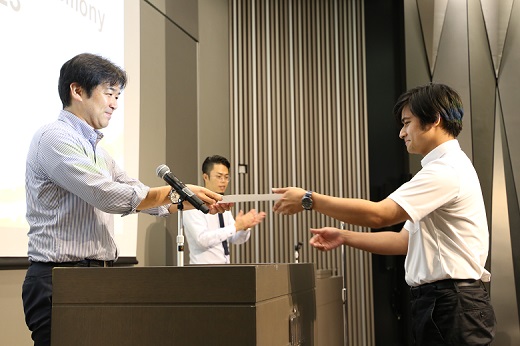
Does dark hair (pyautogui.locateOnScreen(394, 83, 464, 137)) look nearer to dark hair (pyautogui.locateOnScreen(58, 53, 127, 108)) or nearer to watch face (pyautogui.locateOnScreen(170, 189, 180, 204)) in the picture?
watch face (pyautogui.locateOnScreen(170, 189, 180, 204))

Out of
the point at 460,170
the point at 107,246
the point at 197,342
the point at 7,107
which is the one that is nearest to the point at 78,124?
the point at 107,246

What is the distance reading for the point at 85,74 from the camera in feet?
7.95

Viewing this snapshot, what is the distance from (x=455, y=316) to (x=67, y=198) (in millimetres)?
1434

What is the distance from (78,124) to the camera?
2.38m

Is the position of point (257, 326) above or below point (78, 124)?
below

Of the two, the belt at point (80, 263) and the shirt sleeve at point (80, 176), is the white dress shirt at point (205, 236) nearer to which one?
the belt at point (80, 263)

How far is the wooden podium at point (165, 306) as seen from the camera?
72.7 inches

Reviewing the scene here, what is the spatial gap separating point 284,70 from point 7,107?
4.12 m

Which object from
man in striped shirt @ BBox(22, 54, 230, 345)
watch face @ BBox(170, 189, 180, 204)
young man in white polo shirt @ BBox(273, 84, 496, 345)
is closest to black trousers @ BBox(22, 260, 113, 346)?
man in striped shirt @ BBox(22, 54, 230, 345)

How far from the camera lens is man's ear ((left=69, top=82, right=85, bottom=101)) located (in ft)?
7.97

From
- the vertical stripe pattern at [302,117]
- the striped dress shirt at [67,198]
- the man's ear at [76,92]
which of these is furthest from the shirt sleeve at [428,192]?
the vertical stripe pattern at [302,117]

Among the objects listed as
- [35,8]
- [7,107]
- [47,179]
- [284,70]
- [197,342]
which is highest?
[284,70]

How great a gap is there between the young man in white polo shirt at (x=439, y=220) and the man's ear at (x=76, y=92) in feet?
2.68

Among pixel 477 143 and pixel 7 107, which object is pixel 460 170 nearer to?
pixel 7 107
